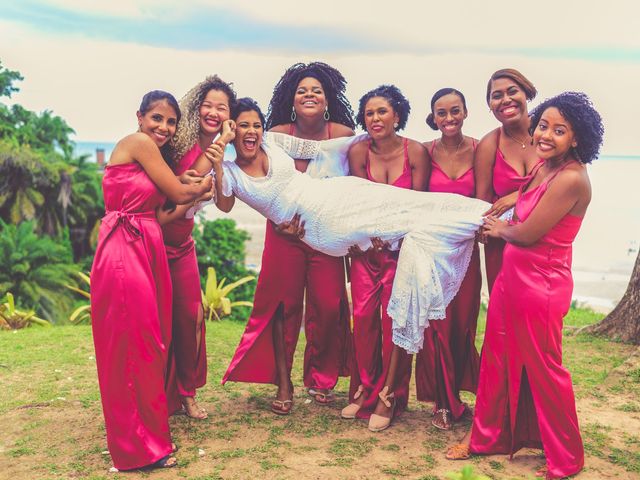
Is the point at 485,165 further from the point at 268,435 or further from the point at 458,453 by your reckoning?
the point at 268,435

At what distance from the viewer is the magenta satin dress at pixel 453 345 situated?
4.76m

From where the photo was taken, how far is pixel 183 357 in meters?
5.00

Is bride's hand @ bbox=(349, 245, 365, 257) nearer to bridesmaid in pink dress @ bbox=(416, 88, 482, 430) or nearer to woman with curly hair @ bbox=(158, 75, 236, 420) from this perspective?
bridesmaid in pink dress @ bbox=(416, 88, 482, 430)

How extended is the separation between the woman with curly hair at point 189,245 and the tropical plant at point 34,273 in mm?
7992

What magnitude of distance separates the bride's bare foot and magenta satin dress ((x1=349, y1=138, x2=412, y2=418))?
1.13m

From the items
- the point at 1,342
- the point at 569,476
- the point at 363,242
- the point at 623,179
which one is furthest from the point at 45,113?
the point at 623,179

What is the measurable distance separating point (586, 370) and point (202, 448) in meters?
3.62

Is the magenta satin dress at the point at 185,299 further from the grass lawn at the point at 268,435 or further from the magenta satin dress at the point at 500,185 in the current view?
the magenta satin dress at the point at 500,185

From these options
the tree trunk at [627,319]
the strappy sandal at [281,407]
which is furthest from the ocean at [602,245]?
the strappy sandal at [281,407]

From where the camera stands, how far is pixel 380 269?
4.87m

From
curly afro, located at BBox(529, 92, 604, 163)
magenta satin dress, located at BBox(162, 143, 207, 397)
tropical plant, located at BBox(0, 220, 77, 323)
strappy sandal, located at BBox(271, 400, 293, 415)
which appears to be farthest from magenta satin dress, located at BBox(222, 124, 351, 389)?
tropical plant, located at BBox(0, 220, 77, 323)

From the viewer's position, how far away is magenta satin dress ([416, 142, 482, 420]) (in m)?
4.76

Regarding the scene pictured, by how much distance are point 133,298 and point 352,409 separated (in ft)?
6.20

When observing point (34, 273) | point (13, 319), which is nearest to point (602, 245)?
point (34, 273)
